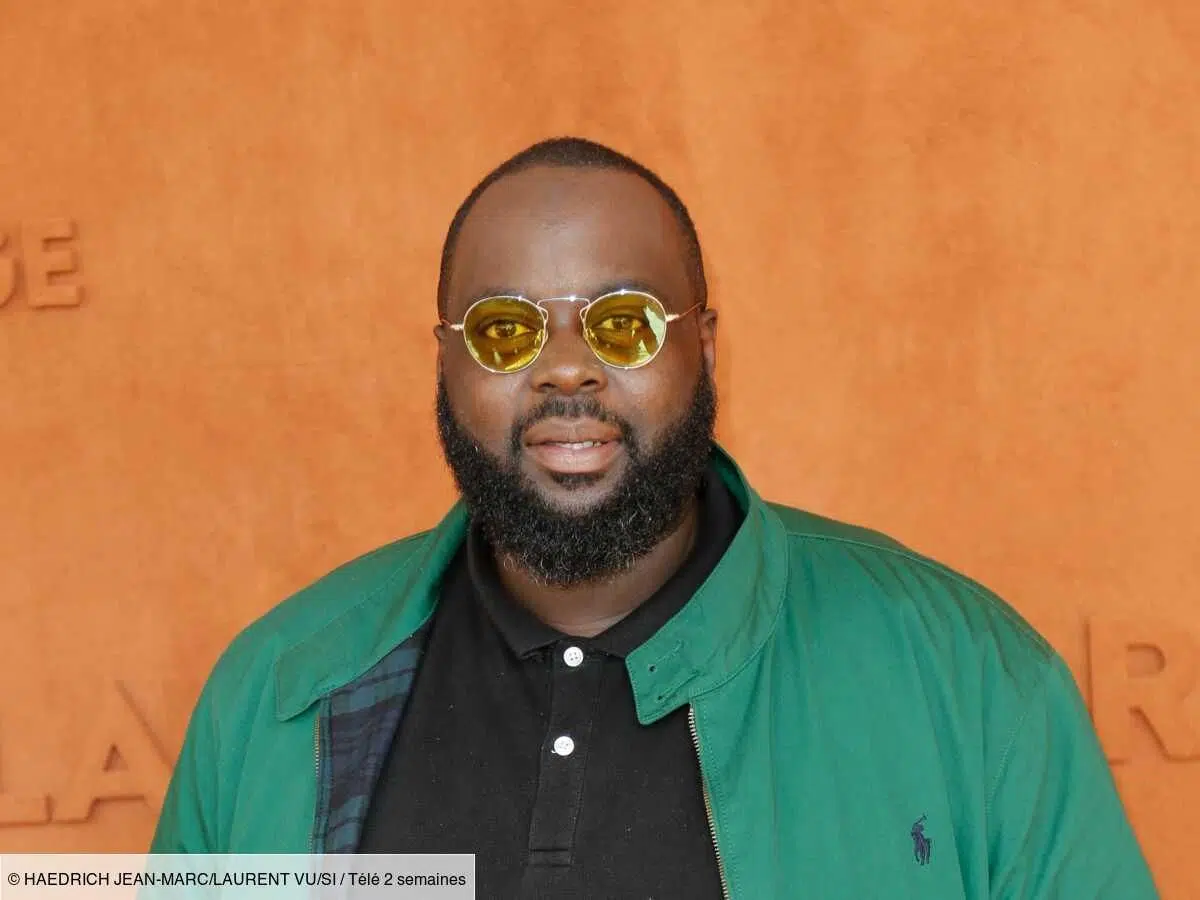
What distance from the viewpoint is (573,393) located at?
1.73m

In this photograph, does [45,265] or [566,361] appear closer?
[566,361]

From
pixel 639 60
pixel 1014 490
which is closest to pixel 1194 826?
pixel 1014 490

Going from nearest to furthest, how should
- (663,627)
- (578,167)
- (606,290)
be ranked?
(663,627) < (606,290) < (578,167)

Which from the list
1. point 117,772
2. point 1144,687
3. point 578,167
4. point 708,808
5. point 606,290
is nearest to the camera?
point 708,808

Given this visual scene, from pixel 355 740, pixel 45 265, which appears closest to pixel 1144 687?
pixel 355 740

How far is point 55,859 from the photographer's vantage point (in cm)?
308

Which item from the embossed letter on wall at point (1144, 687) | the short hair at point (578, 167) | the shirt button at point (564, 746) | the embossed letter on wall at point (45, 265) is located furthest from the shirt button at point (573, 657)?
the embossed letter on wall at point (45, 265)

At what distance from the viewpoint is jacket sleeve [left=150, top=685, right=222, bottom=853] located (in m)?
1.82

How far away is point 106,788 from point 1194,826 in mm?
2117

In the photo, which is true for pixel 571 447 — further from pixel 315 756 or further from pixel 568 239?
pixel 315 756

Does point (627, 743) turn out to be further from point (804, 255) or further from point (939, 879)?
point (804, 255)

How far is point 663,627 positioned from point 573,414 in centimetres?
26

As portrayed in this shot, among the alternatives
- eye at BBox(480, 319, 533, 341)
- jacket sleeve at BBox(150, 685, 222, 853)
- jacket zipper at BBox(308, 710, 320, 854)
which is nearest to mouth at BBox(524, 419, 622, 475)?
eye at BBox(480, 319, 533, 341)

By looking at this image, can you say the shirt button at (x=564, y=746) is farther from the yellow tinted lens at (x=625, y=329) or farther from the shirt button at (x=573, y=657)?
the yellow tinted lens at (x=625, y=329)
